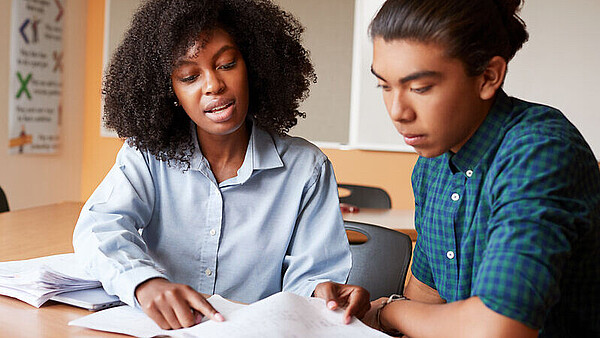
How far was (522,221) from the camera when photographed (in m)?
0.93

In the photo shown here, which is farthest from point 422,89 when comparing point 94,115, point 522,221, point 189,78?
point 94,115

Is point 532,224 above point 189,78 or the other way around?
the other way around

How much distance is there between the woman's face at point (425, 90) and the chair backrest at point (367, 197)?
91.5 inches

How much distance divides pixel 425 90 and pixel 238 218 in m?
0.67

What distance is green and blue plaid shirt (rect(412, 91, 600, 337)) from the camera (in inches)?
35.8

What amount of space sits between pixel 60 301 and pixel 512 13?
966mm

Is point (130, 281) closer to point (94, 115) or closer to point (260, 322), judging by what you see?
point (260, 322)

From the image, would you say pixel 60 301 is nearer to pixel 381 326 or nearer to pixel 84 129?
pixel 381 326

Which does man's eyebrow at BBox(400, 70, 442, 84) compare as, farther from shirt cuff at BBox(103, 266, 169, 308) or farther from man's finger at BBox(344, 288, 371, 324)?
shirt cuff at BBox(103, 266, 169, 308)

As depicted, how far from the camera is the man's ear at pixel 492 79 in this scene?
1039 mm

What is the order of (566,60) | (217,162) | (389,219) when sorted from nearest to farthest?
(217,162), (389,219), (566,60)

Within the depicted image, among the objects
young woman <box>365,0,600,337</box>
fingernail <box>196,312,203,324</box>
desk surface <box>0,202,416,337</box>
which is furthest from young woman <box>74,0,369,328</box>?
young woman <box>365,0,600,337</box>

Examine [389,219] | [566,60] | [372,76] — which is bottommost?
[389,219]

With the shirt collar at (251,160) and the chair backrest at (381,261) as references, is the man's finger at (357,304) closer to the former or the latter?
the shirt collar at (251,160)
